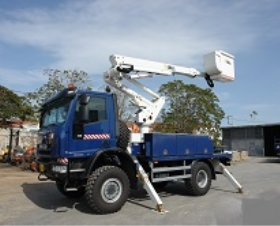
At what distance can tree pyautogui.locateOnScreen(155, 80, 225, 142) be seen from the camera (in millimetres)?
26422

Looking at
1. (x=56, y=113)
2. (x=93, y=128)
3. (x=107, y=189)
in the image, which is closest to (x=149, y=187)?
(x=107, y=189)

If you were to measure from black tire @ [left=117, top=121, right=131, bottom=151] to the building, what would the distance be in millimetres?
36073

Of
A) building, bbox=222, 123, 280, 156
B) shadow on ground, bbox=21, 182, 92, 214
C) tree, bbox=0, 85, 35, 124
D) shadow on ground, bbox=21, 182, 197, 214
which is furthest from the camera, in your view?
building, bbox=222, 123, 280, 156

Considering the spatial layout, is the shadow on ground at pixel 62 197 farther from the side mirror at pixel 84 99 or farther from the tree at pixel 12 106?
the tree at pixel 12 106

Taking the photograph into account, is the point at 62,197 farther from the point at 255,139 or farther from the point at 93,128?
the point at 255,139

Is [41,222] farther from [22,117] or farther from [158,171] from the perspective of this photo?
[22,117]

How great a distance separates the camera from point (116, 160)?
28.6ft

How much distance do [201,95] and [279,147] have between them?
831 cm

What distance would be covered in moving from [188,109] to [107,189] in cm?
1949

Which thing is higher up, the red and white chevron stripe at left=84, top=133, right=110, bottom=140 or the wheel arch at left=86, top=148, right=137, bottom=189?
the red and white chevron stripe at left=84, top=133, right=110, bottom=140

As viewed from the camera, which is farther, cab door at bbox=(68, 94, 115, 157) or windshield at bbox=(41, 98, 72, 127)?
windshield at bbox=(41, 98, 72, 127)

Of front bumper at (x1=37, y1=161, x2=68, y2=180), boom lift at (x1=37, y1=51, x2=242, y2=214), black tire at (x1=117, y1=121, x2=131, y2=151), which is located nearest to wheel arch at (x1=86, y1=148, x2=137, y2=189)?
boom lift at (x1=37, y1=51, x2=242, y2=214)

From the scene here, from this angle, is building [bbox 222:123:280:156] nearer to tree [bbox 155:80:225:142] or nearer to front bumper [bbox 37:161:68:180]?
tree [bbox 155:80:225:142]

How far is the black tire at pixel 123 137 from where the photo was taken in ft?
29.1
